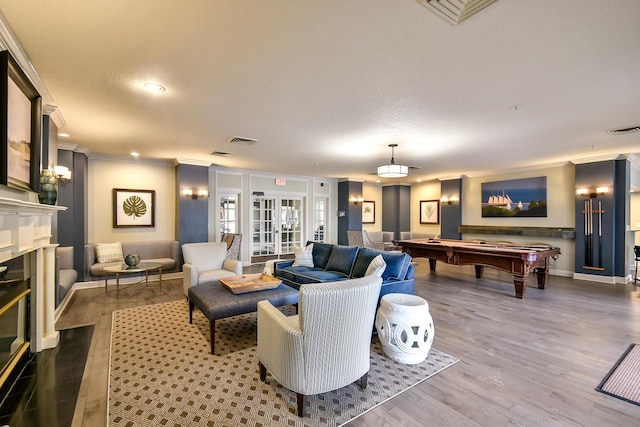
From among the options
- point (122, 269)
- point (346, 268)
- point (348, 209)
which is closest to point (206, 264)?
point (122, 269)

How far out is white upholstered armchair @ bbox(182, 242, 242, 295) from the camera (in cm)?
437

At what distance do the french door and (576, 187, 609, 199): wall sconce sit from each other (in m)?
6.99

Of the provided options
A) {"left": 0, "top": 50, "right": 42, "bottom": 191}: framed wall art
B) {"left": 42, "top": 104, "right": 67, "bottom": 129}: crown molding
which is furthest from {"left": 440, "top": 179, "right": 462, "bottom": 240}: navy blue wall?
{"left": 0, "top": 50, "right": 42, "bottom": 191}: framed wall art

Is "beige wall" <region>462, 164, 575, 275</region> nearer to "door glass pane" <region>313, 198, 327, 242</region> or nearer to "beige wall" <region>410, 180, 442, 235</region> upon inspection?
"beige wall" <region>410, 180, 442, 235</region>

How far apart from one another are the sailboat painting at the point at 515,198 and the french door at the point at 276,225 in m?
5.51

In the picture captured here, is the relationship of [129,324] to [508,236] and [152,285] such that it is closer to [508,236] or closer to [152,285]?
[152,285]

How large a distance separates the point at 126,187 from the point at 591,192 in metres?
10.2

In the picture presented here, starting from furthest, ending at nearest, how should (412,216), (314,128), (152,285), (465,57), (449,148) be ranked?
(412,216) < (152,285) < (449,148) < (314,128) < (465,57)

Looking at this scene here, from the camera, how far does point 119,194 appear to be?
6.34 meters

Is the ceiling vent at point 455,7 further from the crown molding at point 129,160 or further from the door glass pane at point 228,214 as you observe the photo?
the door glass pane at point 228,214

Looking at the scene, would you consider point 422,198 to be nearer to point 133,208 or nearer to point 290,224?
point 290,224

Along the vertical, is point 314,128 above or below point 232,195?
above

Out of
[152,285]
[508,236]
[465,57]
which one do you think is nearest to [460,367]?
[465,57]

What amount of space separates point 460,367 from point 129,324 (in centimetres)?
388
